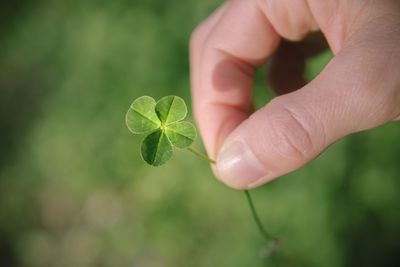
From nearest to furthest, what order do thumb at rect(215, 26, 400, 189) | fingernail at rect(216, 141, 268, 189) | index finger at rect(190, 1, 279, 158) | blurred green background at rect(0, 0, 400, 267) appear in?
thumb at rect(215, 26, 400, 189), fingernail at rect(216, 141, 268, 189), index finger at rect(190, 1, 279, 158), blurred green background at rect(0, 0, 400, 267)

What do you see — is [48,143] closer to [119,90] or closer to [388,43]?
[119,90]

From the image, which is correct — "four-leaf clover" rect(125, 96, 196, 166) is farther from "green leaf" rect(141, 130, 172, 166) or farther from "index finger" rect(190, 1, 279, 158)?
"index finger" rect(190, 1, 279, 158)

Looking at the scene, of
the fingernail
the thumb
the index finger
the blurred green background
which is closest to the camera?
the thumb

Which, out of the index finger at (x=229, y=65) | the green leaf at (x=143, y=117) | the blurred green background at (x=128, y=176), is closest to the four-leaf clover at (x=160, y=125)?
the green leaf at (x=143, y=117)

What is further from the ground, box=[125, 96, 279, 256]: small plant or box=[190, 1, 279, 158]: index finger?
box=[125, 96, 279, 256]: small plant

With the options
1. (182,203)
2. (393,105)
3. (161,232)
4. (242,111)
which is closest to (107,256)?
(161,232)

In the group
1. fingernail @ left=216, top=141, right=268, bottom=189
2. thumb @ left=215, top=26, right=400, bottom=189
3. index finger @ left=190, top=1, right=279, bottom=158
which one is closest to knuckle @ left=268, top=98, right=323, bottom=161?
thumb @ left=215, top=26, right=400, bottom=189

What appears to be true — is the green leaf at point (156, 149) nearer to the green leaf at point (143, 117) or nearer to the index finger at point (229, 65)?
the green leaf at point (143, 117)
